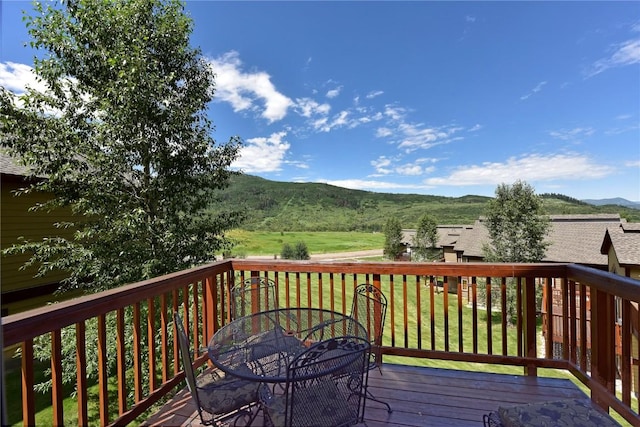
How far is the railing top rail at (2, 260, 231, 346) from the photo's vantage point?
1390mm

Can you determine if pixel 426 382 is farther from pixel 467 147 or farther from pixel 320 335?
pixel 467 147

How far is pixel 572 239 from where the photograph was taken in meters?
14.9

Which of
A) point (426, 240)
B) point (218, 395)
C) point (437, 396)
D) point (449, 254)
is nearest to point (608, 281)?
point (437, 396)

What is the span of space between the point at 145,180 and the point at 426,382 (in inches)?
225

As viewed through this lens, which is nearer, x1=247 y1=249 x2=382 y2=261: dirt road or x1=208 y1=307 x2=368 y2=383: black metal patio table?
x1=208 y1=307 x2=368 y2=383: black metal patio table

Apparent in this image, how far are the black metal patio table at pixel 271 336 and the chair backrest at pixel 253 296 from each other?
50 centimetres

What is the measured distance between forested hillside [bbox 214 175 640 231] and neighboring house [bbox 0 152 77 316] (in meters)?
15.9

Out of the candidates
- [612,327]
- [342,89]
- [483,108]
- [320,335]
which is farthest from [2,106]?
[483,108]

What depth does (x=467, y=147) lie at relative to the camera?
100 ft

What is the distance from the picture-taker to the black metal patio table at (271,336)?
6.86 ft

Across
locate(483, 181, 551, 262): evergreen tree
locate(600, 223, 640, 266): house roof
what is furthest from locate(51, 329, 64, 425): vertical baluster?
locate(483, 181, 551, 262): evergreen tree

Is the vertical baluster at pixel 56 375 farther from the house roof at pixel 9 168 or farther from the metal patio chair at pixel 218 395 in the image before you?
the house roof at pixel 9 168

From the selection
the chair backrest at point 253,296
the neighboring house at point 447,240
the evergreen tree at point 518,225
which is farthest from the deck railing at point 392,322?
the neighboring house at point 447,240

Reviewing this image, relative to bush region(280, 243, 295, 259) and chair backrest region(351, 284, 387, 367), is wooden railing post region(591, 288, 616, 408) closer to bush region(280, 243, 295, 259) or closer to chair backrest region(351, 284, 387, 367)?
chair backrest region(351, 284, 387, 367)
